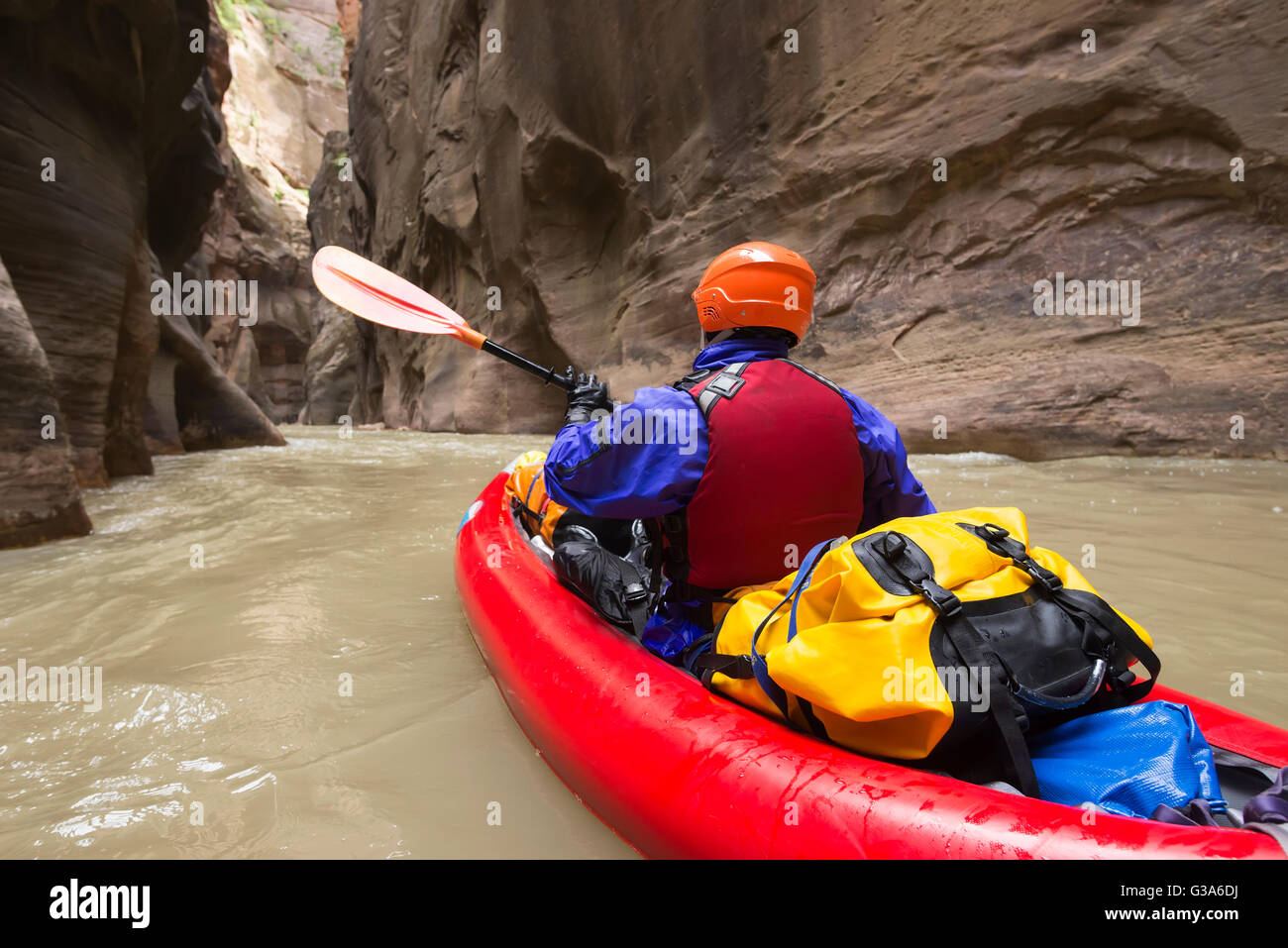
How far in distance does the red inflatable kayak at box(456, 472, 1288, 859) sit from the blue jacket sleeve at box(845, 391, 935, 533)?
687 mm

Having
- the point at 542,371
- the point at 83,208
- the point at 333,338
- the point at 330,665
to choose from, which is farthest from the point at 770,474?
the point at 333,338

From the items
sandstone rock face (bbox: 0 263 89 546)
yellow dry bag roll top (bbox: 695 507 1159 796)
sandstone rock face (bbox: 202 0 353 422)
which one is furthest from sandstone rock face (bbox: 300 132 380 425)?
yellow dry bag roll top (bbox: 695 507 1159 796)

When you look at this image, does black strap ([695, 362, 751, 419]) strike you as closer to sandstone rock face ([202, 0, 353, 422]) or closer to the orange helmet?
the orange helmet

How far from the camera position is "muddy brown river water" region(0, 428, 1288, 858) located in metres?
1.51

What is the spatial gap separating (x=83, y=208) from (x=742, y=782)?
7978 millimetres

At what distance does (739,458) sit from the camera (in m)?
1.52

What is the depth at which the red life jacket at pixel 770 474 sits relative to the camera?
1.52 metres

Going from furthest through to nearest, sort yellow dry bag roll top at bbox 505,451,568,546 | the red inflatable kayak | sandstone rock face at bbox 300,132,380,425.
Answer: sandstone rock face at bbox 300,132,380,425 < yellow dry bag roll top at bbox 505,451,568,546 < the red inflatable kayak

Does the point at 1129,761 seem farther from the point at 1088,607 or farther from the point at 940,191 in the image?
the point at 940,191

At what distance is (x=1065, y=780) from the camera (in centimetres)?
112
